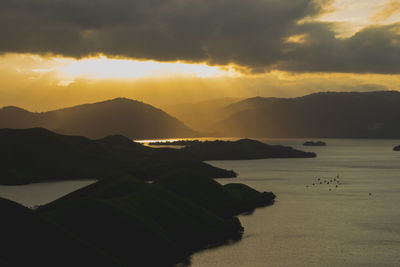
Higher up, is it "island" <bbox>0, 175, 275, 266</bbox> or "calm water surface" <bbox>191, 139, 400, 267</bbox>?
"island" <bbox>0, 175, 275, 266</bbox>

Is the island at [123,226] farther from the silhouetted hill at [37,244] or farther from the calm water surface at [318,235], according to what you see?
the calm water surface at [318,235]

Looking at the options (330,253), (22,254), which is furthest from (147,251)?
(330,253)

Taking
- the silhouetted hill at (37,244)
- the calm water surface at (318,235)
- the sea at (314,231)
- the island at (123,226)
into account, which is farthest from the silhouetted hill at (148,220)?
the silhouetted hill at (37,244)

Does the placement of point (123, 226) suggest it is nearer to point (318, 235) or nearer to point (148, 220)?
point (148, 220)

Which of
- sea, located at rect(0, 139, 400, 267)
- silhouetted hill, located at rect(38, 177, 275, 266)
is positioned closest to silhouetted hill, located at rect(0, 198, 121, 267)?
silhouetted hill, located at rect(38, 177, 275, 266)

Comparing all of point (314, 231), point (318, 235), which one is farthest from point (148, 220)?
point (314, 231)

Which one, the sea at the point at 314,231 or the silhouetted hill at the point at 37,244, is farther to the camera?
the sea at the point at 314,231

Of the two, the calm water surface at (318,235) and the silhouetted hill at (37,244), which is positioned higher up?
the silhouetted hill at (37,244)

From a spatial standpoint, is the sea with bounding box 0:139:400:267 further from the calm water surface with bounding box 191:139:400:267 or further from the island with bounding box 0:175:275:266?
the island with bounding box 0:175:275:266
